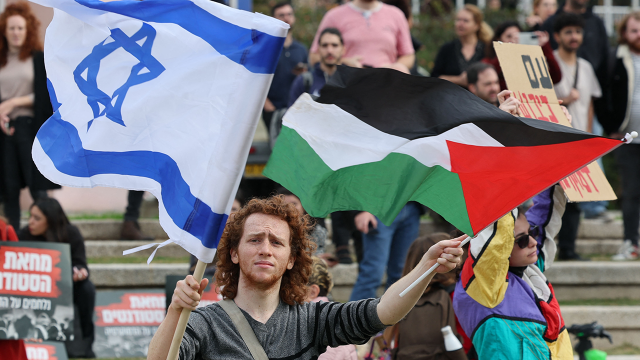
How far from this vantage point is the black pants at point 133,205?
9.28 meters

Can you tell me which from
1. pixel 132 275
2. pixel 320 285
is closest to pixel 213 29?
pixel 320 285

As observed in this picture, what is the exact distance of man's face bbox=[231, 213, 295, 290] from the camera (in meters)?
3.58

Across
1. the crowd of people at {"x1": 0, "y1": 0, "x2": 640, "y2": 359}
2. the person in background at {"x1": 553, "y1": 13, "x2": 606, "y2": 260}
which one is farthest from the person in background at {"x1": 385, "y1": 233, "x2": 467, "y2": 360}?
the person in background at {"x1": 553, "y1": 13, "x2": 606, "y2": 260}

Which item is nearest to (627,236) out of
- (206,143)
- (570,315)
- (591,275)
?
(591,275)

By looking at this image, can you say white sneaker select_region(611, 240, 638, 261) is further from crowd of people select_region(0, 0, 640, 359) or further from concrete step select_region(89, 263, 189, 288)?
concrete step select_region(89, 263, 189, 288)

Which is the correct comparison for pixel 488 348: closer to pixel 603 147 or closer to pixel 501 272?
pixel 501 272

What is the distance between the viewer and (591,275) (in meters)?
8.57

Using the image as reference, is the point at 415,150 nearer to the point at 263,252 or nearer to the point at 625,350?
the point at 263,252

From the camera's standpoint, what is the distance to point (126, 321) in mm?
7410

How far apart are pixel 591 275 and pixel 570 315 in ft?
3.26

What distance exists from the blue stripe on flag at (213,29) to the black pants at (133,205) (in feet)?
18.3

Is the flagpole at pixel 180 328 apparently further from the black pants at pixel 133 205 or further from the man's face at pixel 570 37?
the man's face at pixel 570 37

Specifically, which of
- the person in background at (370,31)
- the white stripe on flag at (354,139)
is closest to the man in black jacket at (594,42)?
the person in background at (370,31)

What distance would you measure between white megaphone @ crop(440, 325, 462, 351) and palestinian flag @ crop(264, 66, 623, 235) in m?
1.57
